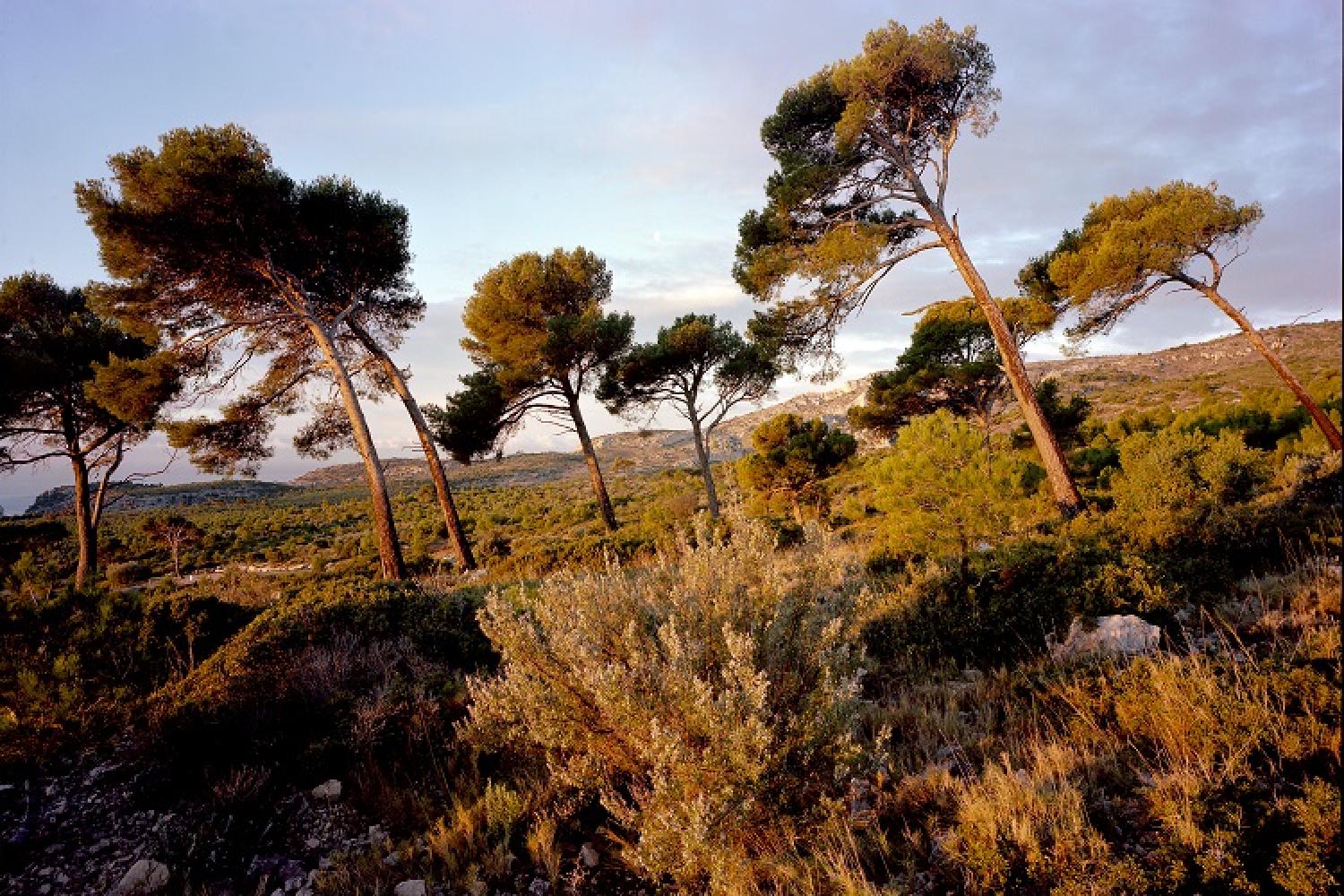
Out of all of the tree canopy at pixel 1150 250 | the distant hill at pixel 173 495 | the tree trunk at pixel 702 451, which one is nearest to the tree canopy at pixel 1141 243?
the tree canopy at pixel 1150 250

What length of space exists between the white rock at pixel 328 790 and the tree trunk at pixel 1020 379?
1009 cm

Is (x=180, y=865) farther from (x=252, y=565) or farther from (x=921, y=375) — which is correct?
(x=252, y=565)

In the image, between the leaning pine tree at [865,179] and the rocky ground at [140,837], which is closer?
the rocky ground at [140,837]

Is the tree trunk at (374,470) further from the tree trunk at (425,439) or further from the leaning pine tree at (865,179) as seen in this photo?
the leaning pine tree at (865,179)

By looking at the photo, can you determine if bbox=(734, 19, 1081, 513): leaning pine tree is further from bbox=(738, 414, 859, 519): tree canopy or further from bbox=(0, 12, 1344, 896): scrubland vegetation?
bbox=(738, 414, 859, 519): tree canopy

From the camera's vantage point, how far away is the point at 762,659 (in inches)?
128

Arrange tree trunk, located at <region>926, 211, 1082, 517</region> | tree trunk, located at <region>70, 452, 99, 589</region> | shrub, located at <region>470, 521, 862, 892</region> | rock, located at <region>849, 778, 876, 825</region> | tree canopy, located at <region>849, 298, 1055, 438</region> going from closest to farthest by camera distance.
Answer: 1. shrub, located at <region>470, 521, 862, 892</region>
2. rock, located at <region>849, 778, 876, 825</region>
3. tree trunk, located at <region>926, 211, 1082, 517</region>
4. tree trunk, located at <region>70, 452, 99, 589</region>
5. tree canopy, located at <region>849, 298, 1055, 438</region>

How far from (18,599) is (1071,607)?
392 inches

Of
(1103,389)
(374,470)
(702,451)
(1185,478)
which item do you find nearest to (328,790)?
(374,470)

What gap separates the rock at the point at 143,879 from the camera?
2.86 m

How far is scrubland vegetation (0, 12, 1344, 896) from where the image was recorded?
2.58 meters

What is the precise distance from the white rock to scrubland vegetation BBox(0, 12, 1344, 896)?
27mm

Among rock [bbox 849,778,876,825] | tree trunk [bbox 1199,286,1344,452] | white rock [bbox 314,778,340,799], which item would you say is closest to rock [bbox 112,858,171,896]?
white rock [bbox 314,778,340,799]

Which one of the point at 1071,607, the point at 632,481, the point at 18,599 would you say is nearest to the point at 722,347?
the point at 1071,607
